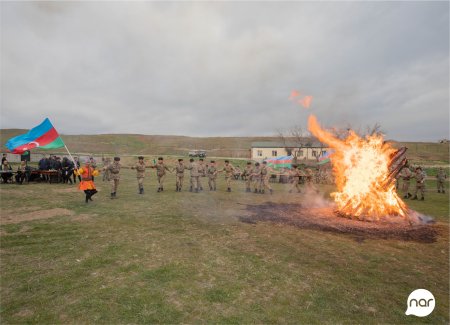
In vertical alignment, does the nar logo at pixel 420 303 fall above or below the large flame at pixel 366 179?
below

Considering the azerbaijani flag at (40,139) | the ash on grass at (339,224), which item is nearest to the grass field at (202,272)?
the ash on grass at (339,224)

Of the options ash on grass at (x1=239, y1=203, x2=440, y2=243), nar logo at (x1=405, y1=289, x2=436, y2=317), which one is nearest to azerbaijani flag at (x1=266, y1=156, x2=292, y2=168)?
ash on grass at (x1=239, y1=203, x2=440, y2=243)

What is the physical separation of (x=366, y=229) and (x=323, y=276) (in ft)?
18.2

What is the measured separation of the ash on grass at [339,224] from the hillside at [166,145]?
69.6m

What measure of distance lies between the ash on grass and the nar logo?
11.6 ft

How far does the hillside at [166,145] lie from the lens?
86.1 m

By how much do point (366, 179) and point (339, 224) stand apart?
3192 millimetres

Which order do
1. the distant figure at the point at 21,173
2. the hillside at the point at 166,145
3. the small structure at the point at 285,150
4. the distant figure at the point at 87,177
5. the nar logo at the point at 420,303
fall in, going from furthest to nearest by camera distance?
the hillside at the point at 166,145, the small structure at the point at 285,150, the distant figure at the point at 21,173, the distant figure at the point at 87,177, the nar logo at the point at 420,303

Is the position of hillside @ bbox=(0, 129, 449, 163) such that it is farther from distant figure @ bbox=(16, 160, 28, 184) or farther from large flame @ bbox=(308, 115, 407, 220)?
large flame @ bbox=(308, 115, 407, 220)

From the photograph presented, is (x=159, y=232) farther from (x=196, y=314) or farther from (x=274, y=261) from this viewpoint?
(x=196, y=314)

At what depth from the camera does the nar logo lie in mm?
5113

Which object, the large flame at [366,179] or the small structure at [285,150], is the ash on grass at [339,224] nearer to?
the large flame at [366,179]

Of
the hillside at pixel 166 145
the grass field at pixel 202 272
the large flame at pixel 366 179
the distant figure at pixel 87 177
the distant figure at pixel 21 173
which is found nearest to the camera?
the grass field at pixel 202 272

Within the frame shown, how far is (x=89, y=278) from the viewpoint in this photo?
19.0 feet
